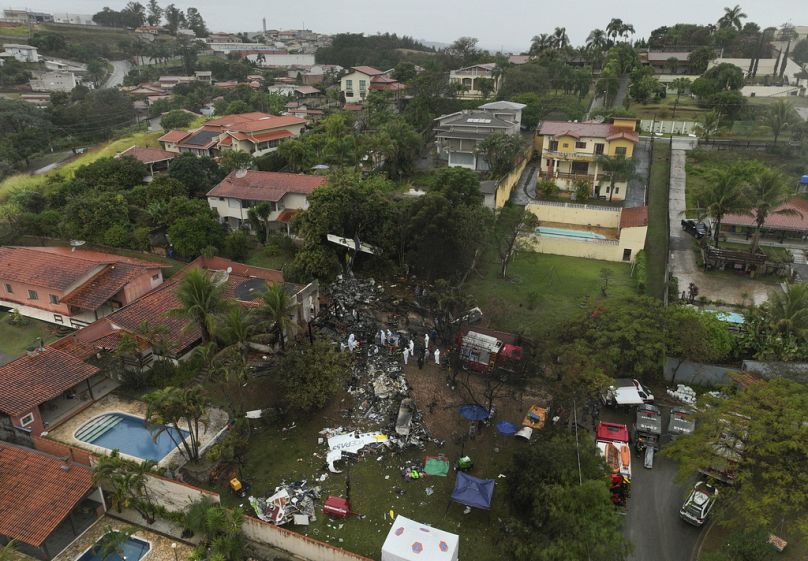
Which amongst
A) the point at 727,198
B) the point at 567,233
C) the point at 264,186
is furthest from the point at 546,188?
the point at 264,186

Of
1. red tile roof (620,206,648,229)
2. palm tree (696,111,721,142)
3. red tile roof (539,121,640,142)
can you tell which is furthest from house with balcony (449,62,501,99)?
red tile roof (620,206,648,229)

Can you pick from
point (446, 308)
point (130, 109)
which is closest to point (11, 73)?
point (130, 109)

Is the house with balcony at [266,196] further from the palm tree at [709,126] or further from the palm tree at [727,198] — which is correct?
the palm tree at [709,126]

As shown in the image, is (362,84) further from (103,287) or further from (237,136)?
(103,287)

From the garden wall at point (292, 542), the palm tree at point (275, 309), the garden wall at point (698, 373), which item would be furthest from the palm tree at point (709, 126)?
the garden wall at point (292, 542)

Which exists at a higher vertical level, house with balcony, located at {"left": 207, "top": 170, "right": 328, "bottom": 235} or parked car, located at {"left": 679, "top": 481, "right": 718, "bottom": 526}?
house with balcony, located at {"left": 207, "top": 170, "right": 328, "bottom": 235}

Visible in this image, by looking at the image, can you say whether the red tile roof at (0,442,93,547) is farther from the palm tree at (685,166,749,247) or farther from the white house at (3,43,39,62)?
the white house at (3,43,39,62)
